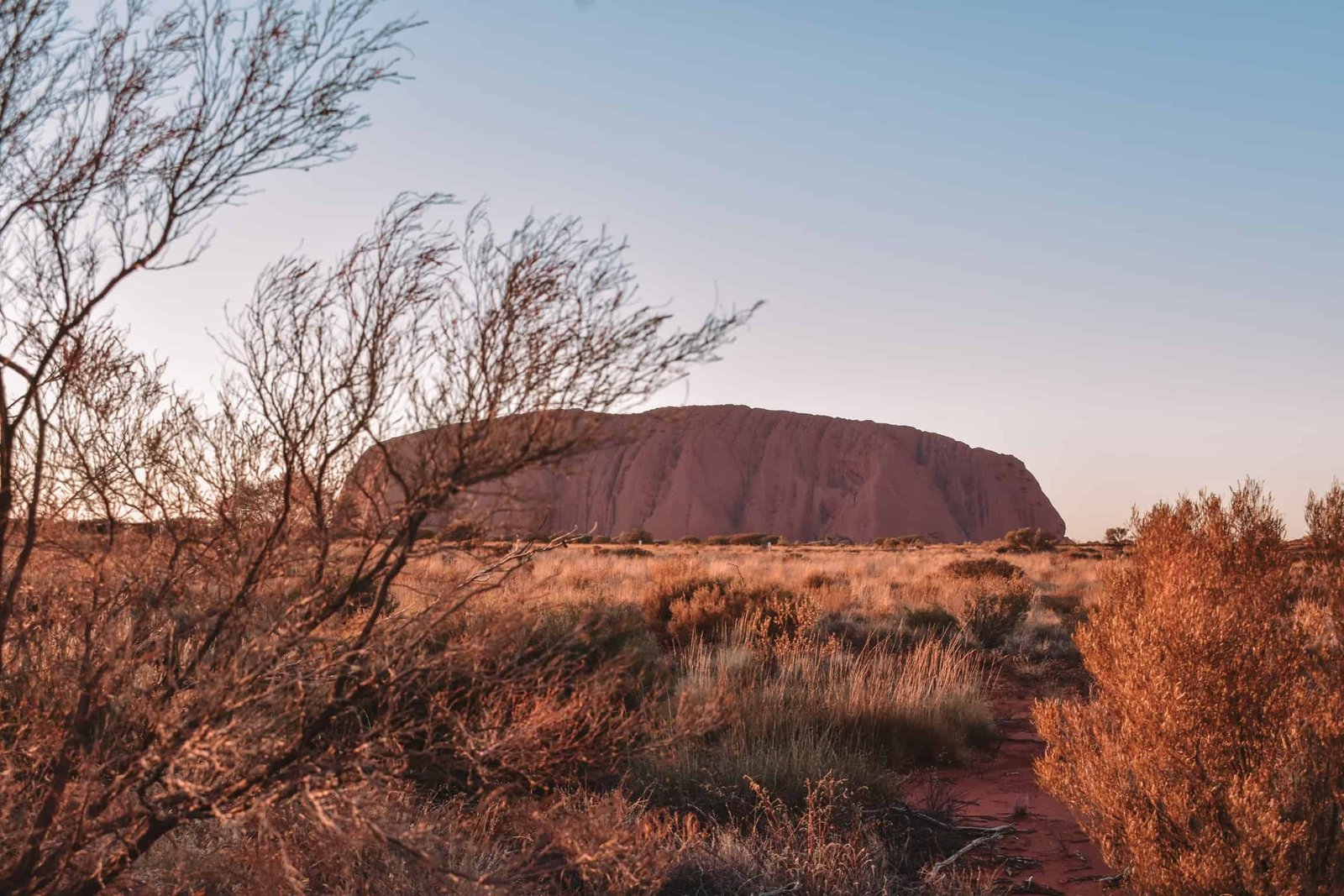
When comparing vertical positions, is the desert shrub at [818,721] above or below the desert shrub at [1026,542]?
below

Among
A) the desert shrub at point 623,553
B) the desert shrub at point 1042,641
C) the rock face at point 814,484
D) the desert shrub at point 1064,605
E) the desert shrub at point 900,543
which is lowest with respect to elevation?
the desert shrub at point 1042,641

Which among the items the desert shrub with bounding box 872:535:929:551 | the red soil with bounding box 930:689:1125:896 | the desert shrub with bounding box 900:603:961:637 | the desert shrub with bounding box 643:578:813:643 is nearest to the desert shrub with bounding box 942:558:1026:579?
the desert shrub with bounding box 900:603:961:637

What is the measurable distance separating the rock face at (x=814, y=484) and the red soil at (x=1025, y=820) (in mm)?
55505

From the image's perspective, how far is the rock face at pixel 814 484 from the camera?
6731cm

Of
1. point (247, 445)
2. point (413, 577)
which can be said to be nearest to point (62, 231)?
point (247, 445)

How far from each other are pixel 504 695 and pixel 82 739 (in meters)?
1.41

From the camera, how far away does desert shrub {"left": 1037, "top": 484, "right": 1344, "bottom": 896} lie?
149 inches

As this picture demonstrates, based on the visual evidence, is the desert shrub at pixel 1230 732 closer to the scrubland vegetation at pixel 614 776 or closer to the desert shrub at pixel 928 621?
the scrubland vegetation at pixel 614 776

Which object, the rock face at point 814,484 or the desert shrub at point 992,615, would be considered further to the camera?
the rock face at point 814,484

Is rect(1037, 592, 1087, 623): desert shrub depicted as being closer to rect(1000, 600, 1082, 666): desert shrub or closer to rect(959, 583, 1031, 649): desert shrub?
rect(1000, 600, 1082, 666): desert shrub

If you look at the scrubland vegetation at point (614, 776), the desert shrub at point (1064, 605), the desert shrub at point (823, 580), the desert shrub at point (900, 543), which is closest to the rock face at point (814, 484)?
the desert shrub at point (900, 543)

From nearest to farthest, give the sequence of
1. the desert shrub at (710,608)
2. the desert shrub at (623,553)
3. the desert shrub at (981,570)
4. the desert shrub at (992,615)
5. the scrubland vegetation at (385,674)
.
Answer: the scrubland vegetation at (385,674), the desert shrub at (710,608), the desert shrub at (992,615), the desert shrub at (981,570), the desert shrub at (623,553)

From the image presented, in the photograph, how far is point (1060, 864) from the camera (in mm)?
4840

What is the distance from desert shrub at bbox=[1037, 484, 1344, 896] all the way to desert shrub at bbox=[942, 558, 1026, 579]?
41.6 feet
